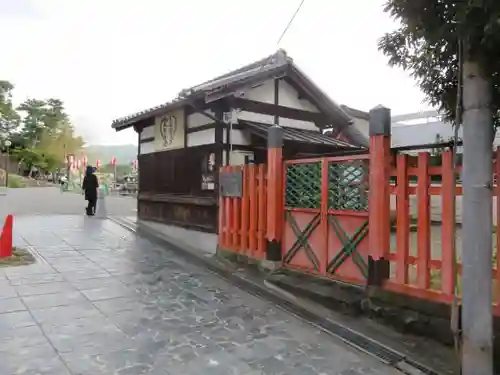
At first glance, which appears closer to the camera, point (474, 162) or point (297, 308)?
point (474, 162)

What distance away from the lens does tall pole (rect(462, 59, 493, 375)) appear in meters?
3.47

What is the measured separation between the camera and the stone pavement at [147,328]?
4195 millimetres

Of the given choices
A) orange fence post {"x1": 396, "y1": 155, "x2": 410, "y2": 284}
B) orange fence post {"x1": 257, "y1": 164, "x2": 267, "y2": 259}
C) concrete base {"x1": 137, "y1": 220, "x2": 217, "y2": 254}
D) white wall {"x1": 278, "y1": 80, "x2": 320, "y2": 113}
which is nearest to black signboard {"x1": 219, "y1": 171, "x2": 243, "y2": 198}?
orange fence post {"x1": 257, "y1": 164, "x2": 267, "y2": 259}

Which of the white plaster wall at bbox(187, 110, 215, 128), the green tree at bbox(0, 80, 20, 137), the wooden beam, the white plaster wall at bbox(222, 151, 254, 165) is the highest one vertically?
the green tree at bbox(0, 80, 20, 137)

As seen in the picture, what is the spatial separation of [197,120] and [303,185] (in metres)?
4.76

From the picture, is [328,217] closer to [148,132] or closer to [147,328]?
[147,328]

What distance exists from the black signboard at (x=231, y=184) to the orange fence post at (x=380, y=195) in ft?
11.4

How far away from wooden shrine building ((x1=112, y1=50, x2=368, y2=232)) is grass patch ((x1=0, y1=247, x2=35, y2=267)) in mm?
3937

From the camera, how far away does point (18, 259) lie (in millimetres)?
8594

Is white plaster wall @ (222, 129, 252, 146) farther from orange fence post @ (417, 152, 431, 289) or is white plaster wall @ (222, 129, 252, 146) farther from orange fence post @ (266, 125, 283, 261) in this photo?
orange fence post @ (417, 152, 431, 289)

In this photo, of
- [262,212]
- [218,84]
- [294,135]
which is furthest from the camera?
[294,135]

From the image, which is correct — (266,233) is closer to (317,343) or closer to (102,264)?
(317,343)

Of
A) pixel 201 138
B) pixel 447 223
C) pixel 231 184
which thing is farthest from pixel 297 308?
pixel 201 138

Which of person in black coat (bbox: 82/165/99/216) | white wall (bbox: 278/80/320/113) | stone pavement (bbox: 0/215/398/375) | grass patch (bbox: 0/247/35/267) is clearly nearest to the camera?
stone pavement (bbox: 0/215/398/375)
